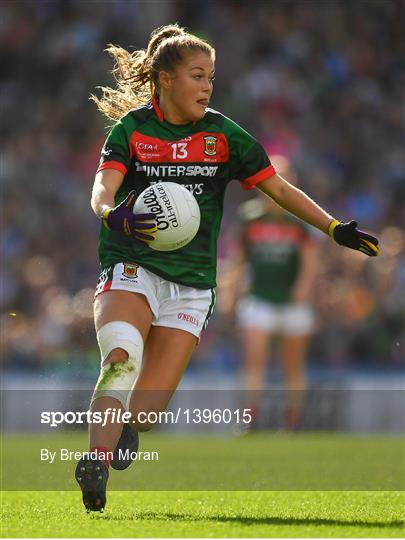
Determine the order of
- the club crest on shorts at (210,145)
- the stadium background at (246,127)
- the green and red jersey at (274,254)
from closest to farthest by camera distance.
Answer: the club crest on shorts at (210,145)
the green and red jersey at (274,254)
the stadium background at (246,127)

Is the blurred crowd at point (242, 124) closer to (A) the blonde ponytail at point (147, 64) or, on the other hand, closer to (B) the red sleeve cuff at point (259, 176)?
(A) the blonde ponytail at point (147, 64)

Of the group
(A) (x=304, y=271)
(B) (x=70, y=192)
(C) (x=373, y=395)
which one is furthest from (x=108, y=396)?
(B) (x=70, y=192)

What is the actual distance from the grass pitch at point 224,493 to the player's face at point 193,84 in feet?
6.11

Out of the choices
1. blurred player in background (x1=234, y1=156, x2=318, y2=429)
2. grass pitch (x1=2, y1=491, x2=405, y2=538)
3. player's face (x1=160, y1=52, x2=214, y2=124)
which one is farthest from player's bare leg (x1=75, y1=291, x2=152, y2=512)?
blurred player in background (x1=234, y1=156, x2=318, y2=429)

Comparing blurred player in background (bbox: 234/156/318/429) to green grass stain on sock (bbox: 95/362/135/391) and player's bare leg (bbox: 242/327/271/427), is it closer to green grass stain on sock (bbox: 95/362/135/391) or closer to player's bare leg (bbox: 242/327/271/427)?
player's bare leg (bbox: 242/327/271/427)

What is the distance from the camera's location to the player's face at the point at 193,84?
580 centimetres

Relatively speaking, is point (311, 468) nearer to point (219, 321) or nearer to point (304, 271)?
point (304, 271)

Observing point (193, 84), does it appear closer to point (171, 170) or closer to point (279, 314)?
point (171, 170)

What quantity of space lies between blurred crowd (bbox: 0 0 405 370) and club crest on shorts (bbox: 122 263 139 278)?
723 cm

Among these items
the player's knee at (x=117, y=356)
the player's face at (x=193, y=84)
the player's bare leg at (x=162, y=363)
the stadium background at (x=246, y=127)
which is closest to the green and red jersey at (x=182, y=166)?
the player's face at (x=193, y=84)

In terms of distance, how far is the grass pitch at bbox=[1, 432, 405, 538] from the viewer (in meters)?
4.80

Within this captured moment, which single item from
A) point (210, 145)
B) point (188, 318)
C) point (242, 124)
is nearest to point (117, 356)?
point (188, 318)

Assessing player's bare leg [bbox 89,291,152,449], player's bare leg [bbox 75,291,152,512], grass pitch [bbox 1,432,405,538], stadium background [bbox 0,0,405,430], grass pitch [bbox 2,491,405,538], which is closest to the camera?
grass pitch [bbox 2,491,405,538]

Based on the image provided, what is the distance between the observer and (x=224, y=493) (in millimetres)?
6395
